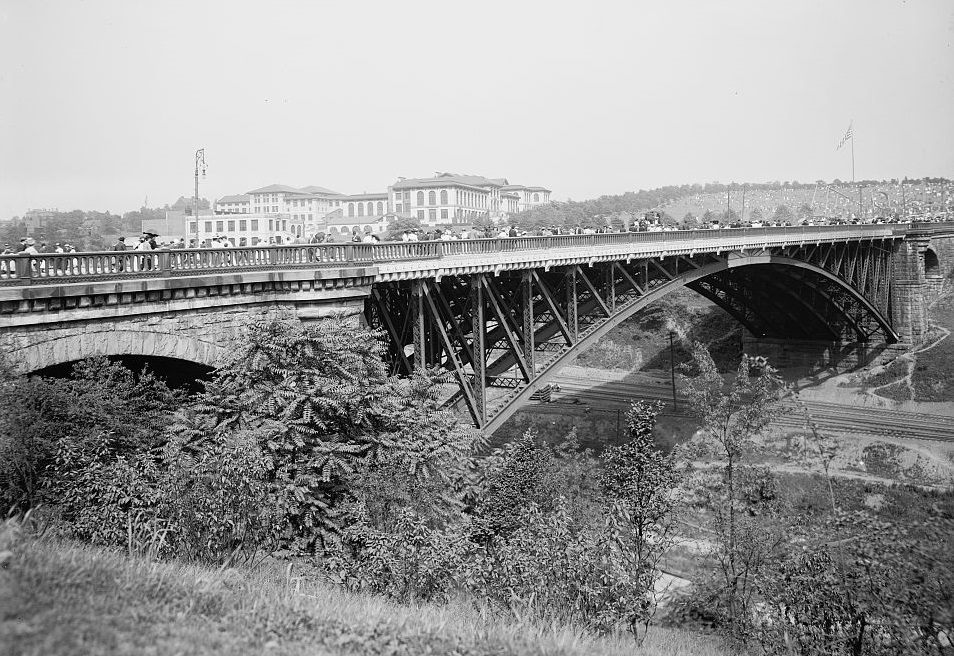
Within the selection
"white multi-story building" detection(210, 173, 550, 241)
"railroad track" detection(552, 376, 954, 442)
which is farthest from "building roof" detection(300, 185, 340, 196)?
"railroad track" detection(552, 376, 954, 442)

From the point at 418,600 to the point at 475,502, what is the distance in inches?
210

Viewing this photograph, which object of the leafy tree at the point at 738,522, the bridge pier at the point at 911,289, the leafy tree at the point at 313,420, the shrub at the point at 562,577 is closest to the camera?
the shrub at the point at 562,577

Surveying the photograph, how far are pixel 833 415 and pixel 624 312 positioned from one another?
25983 millimetres

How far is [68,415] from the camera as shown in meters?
13.1

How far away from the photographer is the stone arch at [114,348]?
13376mm

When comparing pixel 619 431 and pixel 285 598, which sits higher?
pixel 285 598

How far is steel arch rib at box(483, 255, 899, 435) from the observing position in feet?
79.7

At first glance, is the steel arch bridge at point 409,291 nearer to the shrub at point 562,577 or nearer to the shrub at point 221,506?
the shrub at point 221,506

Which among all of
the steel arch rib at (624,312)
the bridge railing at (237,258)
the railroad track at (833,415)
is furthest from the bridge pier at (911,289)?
the bridge railing at (237,258)

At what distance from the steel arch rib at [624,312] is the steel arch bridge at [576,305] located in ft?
0.18

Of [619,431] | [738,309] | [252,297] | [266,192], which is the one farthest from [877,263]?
[266,192]

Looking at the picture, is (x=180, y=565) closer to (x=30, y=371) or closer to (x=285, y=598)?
(x=285, y=598)

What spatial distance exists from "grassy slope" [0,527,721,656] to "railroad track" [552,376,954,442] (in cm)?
3150

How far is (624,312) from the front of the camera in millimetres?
30234
